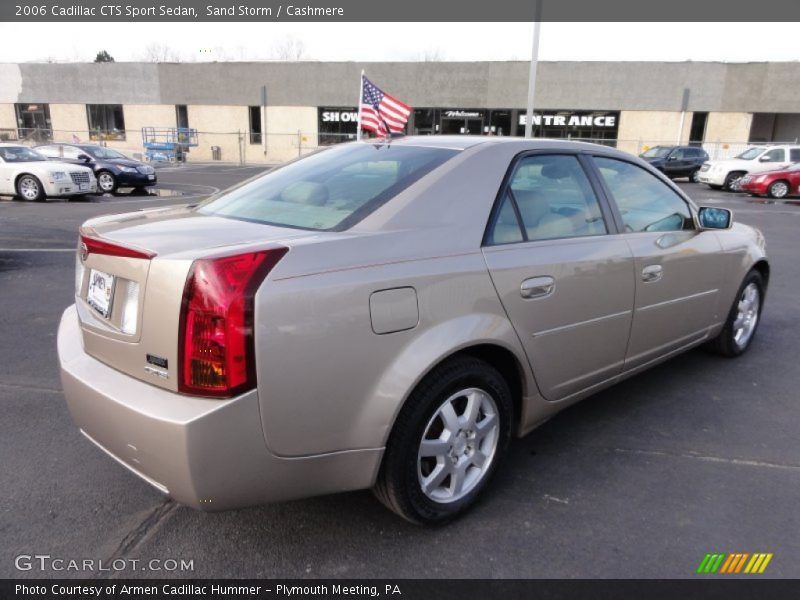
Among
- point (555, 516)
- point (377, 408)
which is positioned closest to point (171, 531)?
point (377, 408)

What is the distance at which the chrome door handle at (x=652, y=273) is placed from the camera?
10.9 ft

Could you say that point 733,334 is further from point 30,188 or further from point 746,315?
point 30,188

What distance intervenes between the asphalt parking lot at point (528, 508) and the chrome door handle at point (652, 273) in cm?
90

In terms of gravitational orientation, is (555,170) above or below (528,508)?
above

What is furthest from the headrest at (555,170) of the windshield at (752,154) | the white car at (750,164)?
the windshield at (752,154)

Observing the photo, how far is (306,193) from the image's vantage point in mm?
2865

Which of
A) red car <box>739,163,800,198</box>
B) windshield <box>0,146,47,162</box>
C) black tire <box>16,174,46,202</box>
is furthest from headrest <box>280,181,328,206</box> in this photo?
red car <box>739,163,800,198</box>

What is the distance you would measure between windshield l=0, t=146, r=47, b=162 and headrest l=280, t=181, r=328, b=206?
1494 centimetres

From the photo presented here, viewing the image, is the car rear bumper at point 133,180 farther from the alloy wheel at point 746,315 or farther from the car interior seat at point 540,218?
the car interior seat at point 540,218

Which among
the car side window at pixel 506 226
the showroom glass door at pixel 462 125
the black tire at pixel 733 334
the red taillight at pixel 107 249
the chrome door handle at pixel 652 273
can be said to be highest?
the showroom glass door at pixel 462 125

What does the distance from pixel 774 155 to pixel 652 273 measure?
2079 cm

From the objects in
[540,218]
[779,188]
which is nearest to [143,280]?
[540,218]

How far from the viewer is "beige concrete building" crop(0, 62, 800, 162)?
31.7 m
